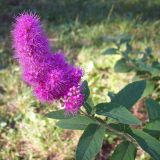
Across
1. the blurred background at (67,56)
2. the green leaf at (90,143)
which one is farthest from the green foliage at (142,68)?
the green leaf at (90,143)

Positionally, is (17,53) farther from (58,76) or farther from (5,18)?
(5,18)

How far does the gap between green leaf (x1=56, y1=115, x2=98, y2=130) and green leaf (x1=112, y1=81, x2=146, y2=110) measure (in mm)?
180

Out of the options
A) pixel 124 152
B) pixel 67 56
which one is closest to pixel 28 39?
pixel 124 152

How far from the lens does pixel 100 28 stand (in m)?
4.21

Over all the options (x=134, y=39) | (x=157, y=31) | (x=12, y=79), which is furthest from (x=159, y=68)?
(x=157, y=31)

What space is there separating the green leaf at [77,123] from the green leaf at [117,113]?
0.53 ft

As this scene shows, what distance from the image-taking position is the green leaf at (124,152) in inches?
71.4

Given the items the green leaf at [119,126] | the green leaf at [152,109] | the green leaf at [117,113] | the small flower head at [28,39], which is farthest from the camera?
the green leaf at [152,109]

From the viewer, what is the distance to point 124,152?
5.99 ft

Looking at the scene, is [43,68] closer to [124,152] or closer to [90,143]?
[90,143]

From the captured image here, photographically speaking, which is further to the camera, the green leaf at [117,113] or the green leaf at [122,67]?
the green leaf at [122,67]

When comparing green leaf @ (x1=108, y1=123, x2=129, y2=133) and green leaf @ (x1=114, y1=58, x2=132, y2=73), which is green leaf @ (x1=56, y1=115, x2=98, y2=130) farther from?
green leaf @ (x1=114, y1=58, x2=132, y2=73)

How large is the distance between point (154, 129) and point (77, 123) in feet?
1.10

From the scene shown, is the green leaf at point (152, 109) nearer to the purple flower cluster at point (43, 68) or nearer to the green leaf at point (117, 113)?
the green leaf at point (117, 113)
